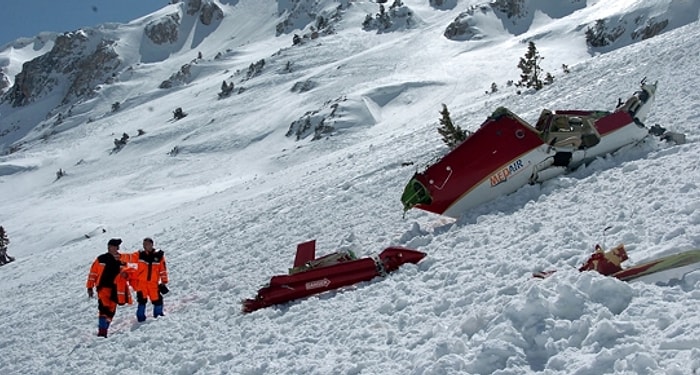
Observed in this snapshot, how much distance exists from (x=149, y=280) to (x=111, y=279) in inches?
29.2

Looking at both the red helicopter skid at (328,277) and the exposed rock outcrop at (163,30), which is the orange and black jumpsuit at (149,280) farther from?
the exposed rock outcrop at (163,30)

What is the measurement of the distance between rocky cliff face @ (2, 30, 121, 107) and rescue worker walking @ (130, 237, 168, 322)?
14185 cm

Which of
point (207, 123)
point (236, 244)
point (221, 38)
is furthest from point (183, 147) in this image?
point (221, 38)

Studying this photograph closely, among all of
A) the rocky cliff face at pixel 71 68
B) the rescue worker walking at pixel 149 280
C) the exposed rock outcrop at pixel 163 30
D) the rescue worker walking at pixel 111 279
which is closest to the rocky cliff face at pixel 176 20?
the exposed rock outcrop at pixel 163 30

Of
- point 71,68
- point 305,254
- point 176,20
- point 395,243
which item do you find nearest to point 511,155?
point 395,243

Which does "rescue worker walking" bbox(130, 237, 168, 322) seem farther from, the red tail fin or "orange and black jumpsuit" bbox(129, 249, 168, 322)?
the red tail fin

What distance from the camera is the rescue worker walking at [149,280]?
37.5 feet

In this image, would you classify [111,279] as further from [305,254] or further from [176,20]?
[176,20]

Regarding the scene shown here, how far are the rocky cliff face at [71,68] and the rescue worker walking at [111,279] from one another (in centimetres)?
14167

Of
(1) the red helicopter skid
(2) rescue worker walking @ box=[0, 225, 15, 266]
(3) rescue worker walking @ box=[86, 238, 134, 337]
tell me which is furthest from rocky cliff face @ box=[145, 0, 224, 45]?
(1) the red helicopter skid

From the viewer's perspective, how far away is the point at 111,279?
1163cm

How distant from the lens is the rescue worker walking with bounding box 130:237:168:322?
1142 cm

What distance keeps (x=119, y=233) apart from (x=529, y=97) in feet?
65.7

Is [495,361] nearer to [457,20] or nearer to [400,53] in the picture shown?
[400,53]
